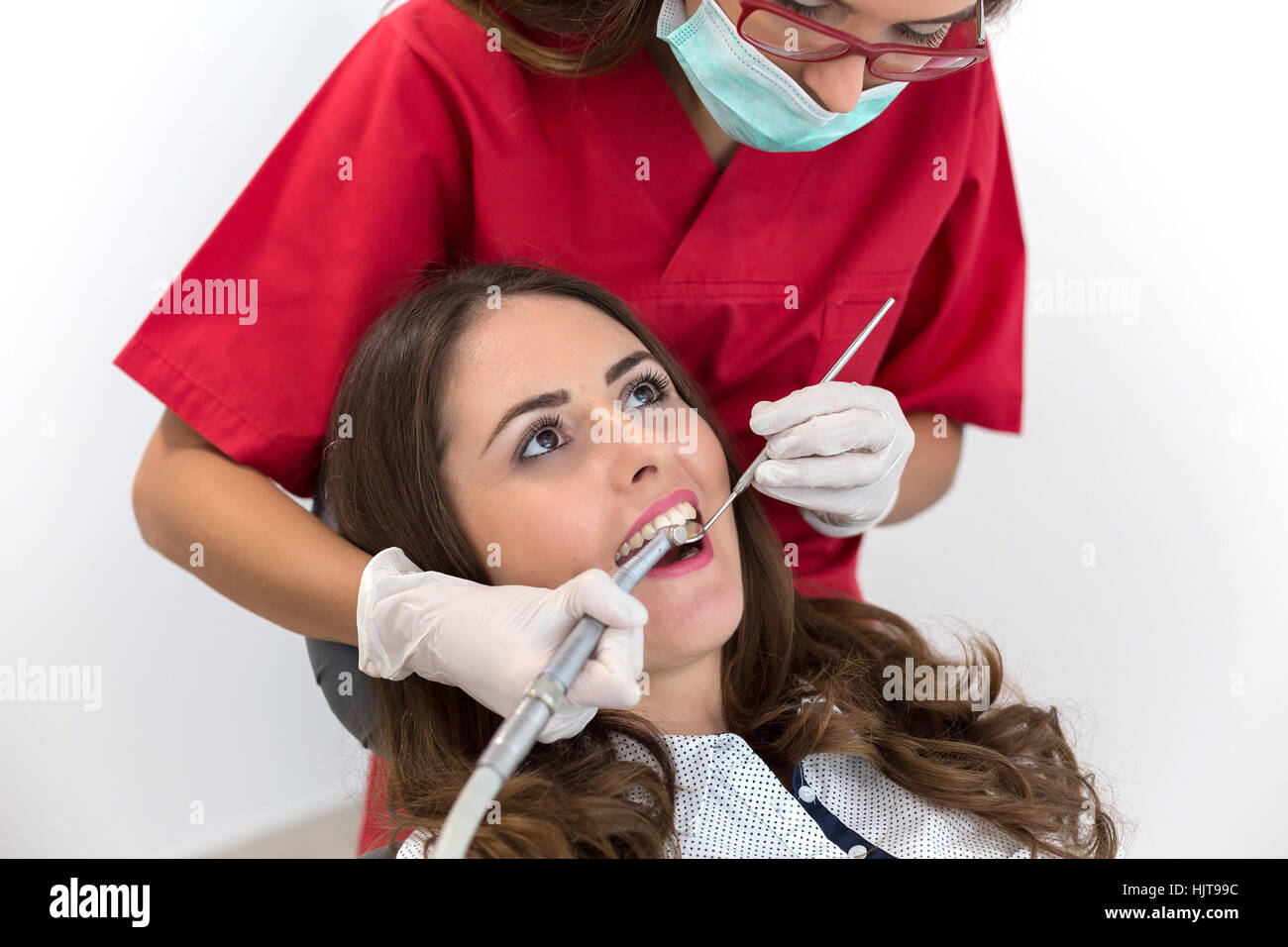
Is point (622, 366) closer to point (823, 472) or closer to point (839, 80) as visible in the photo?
point (823, 472)

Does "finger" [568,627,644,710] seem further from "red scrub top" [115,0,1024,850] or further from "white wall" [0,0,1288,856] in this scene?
"white wall" [0,0,1288,856]

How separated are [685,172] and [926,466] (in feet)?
2.05

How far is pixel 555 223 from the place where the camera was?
1603 mm

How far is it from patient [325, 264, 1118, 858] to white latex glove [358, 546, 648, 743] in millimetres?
93

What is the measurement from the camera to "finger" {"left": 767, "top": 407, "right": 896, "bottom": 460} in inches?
Result: 57.4

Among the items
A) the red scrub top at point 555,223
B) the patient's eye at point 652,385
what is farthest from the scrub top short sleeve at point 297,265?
the patient's eye at point 652,385

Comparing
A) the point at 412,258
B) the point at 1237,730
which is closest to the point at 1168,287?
the point at 1237,730

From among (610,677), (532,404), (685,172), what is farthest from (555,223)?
(610,677)

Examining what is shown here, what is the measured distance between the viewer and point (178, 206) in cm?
216

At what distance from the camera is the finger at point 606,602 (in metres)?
1.18

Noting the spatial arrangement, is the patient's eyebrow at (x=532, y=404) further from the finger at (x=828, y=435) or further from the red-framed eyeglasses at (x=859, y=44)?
the red-framed eyeglasses at (x=859, y=44)

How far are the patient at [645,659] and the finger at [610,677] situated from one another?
18 centimetres

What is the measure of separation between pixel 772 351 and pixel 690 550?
39 cm

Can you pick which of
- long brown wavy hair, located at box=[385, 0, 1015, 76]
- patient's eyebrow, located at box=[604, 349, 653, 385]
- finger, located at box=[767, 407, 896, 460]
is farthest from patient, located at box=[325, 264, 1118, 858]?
long brown wavy hair, located at box=[385, 0, 1015, 76]
